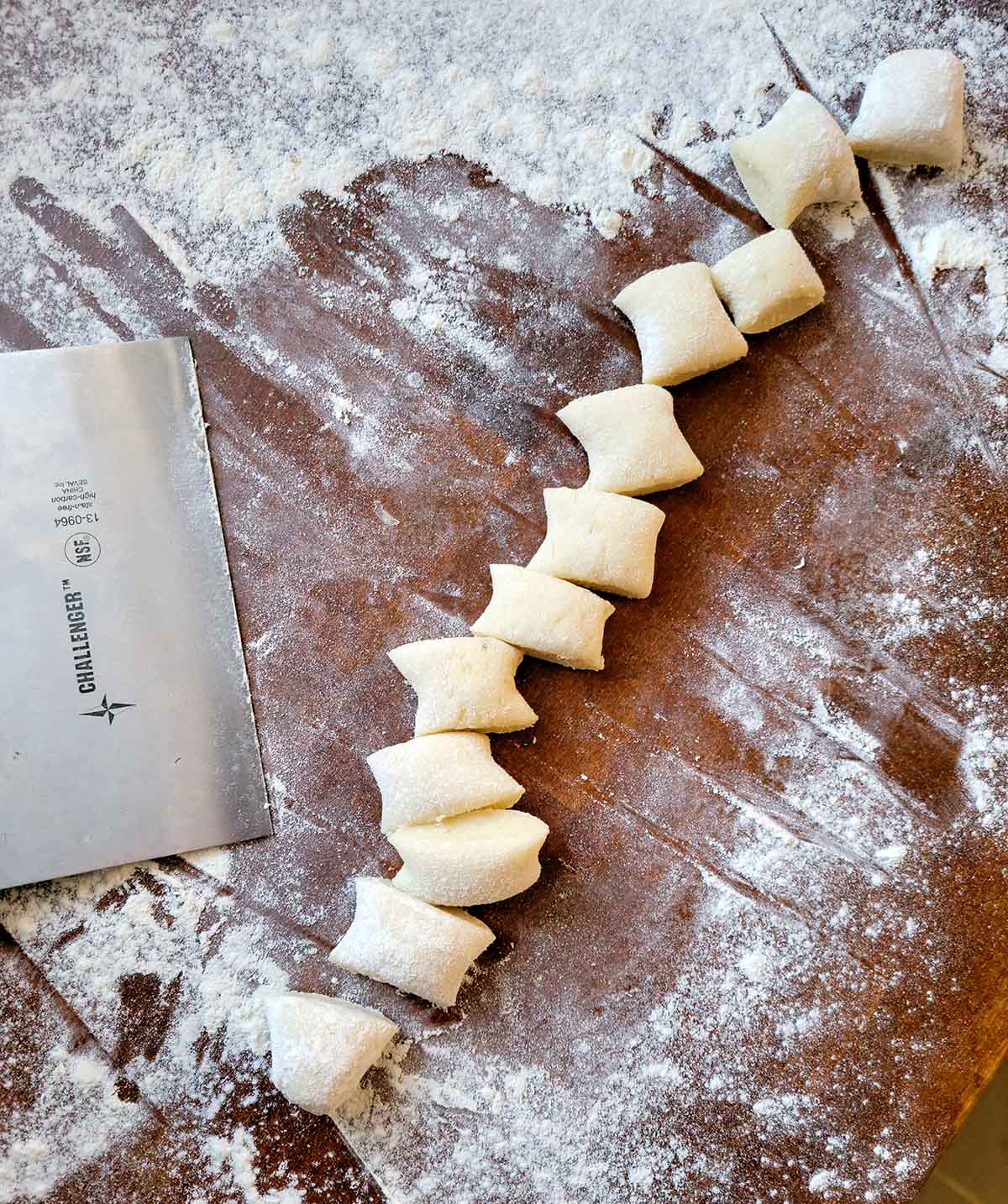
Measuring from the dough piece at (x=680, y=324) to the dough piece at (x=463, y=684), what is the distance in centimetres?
38

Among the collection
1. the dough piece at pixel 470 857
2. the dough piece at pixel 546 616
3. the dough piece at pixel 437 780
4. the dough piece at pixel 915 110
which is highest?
the dough piece at pixel 915 110

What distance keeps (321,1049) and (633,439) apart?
76 centimetres

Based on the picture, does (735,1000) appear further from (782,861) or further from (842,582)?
(842,582)

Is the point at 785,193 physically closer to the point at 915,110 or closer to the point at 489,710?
the point at 915,110

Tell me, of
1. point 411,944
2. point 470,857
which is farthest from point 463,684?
point 411,944

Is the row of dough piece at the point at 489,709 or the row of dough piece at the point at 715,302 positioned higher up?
the row of dough piece at the point at 715,302

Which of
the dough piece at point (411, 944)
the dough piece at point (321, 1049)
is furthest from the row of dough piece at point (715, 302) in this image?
the dough piece at point (321, 1049)

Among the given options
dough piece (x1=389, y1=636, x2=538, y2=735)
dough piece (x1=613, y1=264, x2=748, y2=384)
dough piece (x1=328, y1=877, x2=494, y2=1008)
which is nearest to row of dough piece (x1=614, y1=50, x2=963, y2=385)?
dough piece (x1=613, y1=264, x2=748, y2=384)

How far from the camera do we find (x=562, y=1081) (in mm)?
1036

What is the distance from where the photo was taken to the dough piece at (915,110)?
1020 millimetres

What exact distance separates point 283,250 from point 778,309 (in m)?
0.59

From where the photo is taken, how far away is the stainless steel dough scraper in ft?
3.34

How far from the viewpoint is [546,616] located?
100cm

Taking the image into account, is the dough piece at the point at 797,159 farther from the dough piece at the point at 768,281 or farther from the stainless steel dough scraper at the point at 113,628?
the stainless steel dough scraper at the point at 113,628
